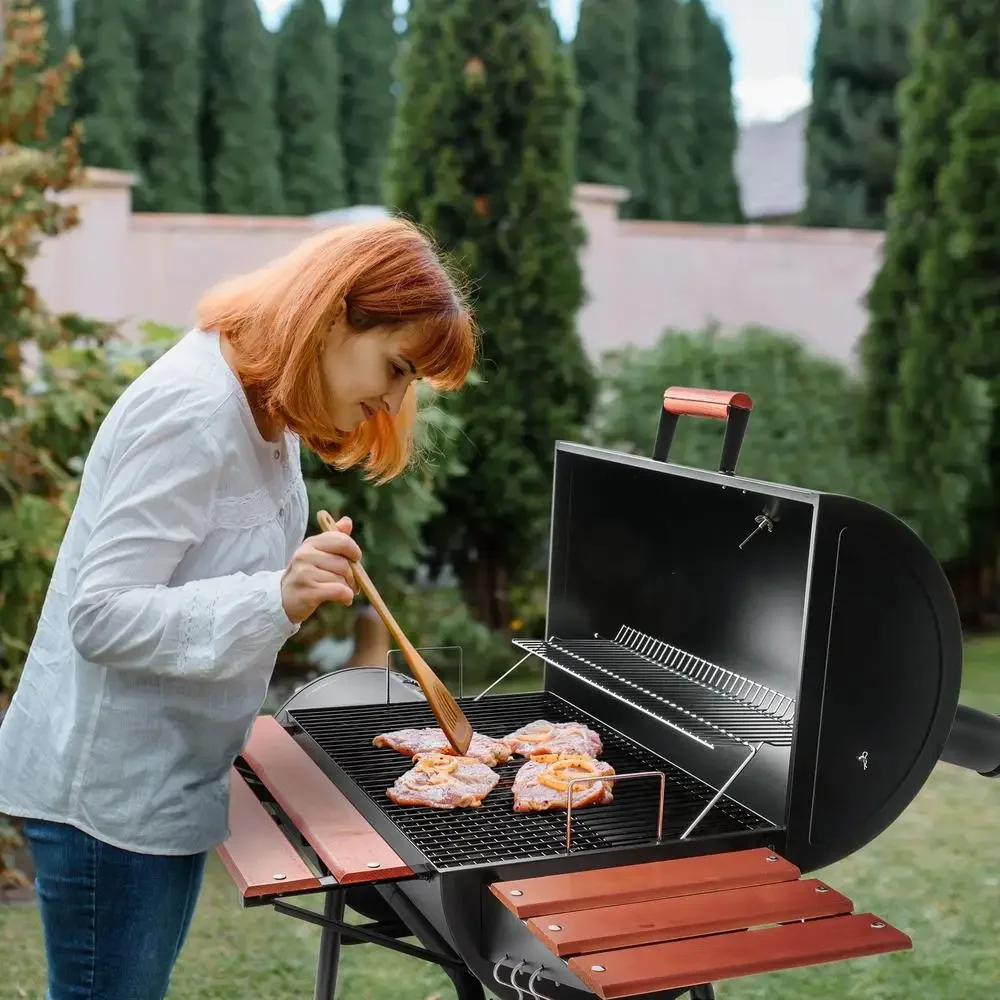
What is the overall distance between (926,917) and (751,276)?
7410 mm

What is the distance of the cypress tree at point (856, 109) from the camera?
12547 mm

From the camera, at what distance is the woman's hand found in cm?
161

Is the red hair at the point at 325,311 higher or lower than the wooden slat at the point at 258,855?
higher

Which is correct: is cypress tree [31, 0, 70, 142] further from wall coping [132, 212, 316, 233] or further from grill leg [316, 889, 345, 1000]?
grill leg [316, 889, 345, 1000]

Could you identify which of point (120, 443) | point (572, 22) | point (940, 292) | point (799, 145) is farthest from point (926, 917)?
point (799, 145)

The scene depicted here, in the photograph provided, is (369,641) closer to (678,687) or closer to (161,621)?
(678,687)

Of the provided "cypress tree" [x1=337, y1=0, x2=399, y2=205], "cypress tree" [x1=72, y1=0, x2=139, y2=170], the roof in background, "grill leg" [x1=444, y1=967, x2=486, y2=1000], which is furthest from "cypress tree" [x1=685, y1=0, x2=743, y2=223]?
"grill leg" [x1=444, y1=967, x2=486, y2=1000]

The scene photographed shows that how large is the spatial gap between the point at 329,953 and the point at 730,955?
3.81ft

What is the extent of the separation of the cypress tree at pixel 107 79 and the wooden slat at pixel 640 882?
10.0 meters

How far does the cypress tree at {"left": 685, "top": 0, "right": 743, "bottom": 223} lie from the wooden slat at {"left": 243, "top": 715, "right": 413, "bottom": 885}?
11676 millimetres

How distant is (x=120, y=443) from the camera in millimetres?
1631

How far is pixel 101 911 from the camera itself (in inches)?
69.9

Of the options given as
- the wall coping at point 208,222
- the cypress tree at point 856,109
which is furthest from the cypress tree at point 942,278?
the cypress tree at point 856,109

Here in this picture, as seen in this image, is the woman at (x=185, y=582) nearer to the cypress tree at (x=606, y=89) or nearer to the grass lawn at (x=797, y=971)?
the grass lawn at (x=797, y=971)
